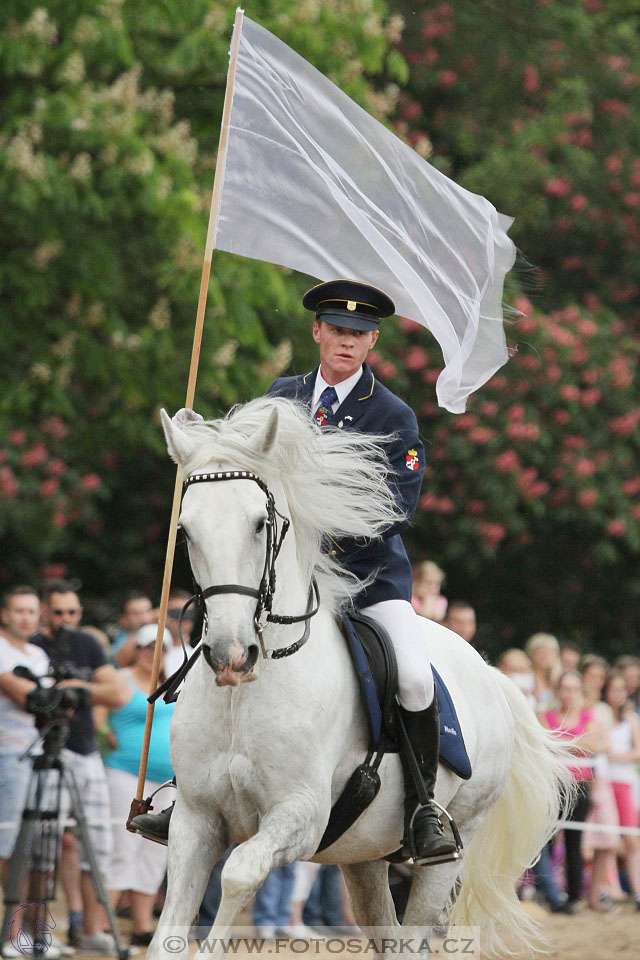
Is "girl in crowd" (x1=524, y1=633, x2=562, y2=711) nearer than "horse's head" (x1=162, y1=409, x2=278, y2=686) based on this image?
No

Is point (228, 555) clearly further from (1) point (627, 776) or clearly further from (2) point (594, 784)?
(1) point (627, 776)

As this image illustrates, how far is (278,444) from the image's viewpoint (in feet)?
16.5

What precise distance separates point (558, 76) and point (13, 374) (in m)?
8.29

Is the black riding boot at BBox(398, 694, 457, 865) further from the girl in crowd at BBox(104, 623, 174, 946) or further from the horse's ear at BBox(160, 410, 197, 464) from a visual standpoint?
the girl in crowd at BBox(104, 623, 174, 946)

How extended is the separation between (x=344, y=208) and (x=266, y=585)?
7.20ft

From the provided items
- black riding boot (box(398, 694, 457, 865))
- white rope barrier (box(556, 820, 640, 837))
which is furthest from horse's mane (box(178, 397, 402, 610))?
white rope barrier (box(556, 820, 640, 837))

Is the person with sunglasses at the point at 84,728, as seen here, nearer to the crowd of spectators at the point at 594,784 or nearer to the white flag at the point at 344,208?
the crowd of spectators at the point at 594,784

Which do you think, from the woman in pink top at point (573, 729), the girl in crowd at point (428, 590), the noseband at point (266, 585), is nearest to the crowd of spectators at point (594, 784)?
the woman in pink top at point (573, 729)

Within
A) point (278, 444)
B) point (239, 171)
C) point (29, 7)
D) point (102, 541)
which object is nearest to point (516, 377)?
point (102, 541)

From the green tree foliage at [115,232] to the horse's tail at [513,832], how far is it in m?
5.84

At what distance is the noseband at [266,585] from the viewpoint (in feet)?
15.0

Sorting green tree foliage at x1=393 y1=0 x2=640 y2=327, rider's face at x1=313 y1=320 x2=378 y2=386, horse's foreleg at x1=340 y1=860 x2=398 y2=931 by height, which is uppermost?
green tree foliage at x1=393 y1=0 x2=640 y2=327

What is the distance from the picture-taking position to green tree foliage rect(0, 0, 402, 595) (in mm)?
11461

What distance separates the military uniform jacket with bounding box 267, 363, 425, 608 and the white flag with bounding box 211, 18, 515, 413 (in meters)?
0.37
